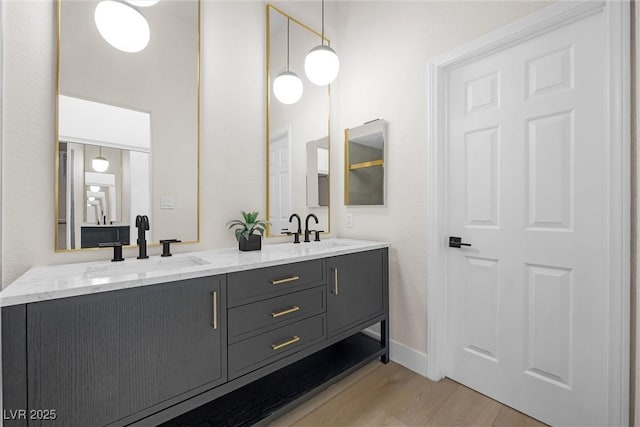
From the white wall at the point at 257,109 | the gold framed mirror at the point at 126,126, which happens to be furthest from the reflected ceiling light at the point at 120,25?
the white wall at the point at 257,109

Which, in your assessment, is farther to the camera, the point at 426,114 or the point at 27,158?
the point at 426,114

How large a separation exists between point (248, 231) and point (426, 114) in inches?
56.6

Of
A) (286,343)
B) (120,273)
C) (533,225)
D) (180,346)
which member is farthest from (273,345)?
(533,225)

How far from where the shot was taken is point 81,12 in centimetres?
149

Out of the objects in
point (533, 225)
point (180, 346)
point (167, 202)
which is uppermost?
point (167, 202)

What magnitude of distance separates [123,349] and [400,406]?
1.50 metres

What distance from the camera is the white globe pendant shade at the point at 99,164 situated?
1550mm

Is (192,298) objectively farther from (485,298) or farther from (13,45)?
(485,298)

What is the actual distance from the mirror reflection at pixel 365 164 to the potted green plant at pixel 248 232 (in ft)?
3.01

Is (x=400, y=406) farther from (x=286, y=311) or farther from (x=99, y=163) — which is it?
(x=99, y=163)

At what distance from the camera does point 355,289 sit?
1957mm

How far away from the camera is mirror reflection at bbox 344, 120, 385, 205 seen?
7.63ft

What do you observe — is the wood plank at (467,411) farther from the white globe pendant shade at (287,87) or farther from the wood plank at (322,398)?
the white globe pendant shade at (287,87)

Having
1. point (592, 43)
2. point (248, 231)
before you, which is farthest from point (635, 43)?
point (248, 231)
